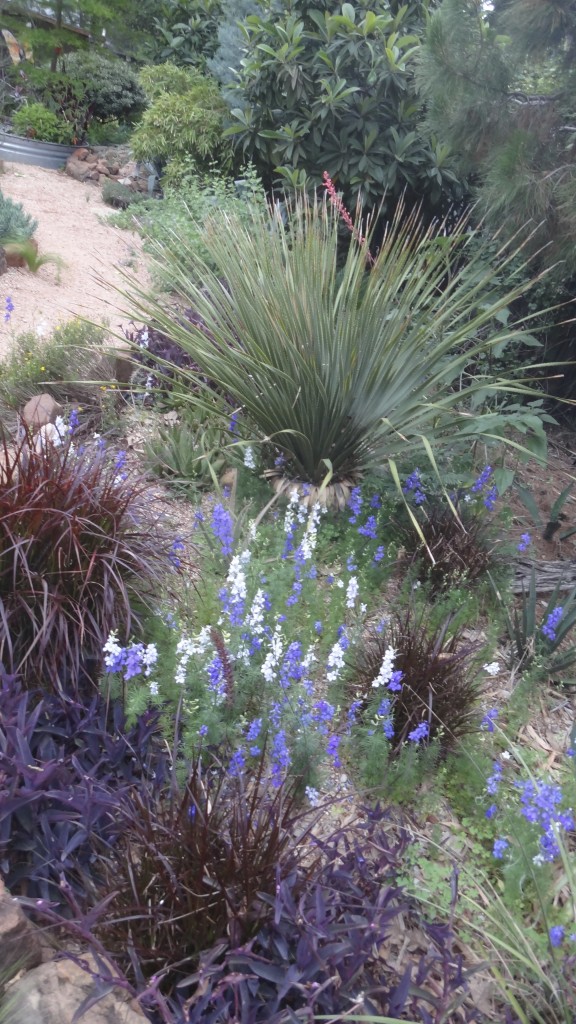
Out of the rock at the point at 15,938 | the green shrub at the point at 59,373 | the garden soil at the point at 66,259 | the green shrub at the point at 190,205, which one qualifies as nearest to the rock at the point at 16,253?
the garden soil at the point at 66,259

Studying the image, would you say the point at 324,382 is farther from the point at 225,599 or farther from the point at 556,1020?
the point at 556,1020

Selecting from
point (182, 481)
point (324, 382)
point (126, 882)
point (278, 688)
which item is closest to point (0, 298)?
point (182, 481)

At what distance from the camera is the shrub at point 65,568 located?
2.28 metres

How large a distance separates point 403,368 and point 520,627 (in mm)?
1185

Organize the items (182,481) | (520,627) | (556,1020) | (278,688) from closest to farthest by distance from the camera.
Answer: (556,1020) < (278,688) < (520,627) < (182,481)

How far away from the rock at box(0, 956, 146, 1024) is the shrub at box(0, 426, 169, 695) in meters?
0.78

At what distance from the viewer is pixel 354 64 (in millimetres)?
6066

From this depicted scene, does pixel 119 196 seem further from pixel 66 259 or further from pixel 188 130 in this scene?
pixel 66 259

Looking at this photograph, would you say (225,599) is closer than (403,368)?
Yes

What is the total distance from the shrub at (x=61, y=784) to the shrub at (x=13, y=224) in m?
5.58

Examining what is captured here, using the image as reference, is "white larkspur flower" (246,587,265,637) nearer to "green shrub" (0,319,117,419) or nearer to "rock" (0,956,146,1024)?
"rock" (0,956,146,1024)

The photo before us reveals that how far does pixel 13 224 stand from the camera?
6730 mm

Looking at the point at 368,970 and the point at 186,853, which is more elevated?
the point at 186,853

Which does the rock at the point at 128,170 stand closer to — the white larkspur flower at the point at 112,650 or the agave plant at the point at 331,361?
the agave plant at the point at 331,361
